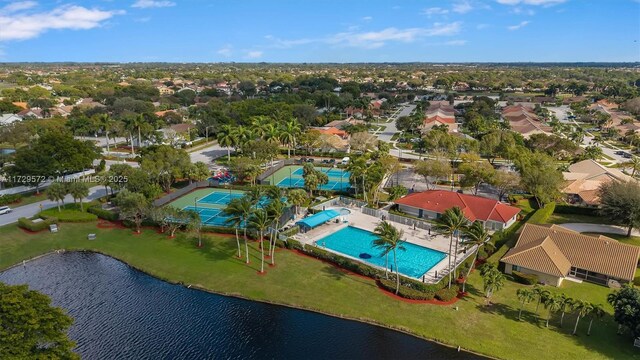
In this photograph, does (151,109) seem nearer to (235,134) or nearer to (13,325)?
(235,134)

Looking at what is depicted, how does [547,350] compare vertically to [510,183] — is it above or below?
below

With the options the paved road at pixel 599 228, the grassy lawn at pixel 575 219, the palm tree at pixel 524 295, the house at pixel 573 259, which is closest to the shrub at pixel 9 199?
the house at pixel 573 259

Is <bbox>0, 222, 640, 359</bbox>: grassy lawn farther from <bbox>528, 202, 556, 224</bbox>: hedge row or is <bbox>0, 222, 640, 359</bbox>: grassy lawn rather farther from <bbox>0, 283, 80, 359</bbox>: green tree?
<bbox>0, 283, 80, 359</bbox>: green tree

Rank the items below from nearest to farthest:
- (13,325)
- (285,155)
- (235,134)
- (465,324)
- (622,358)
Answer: (13,325)
(622,358)
(465,324)
(235,134)
(285,155)

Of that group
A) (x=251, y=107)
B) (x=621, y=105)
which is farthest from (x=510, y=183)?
(x=621, y=105)

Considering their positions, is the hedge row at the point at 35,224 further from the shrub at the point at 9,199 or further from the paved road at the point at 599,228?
the paved road at the point at 599,228

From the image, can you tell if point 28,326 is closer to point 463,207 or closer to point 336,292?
point 336,292

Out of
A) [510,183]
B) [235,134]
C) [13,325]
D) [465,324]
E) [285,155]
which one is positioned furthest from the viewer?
[285,155]
